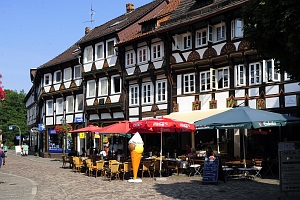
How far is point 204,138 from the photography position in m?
27.0

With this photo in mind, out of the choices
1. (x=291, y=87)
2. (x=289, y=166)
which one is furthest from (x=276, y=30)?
(x=291, y=87)

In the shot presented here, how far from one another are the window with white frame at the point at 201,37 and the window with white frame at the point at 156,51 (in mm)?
3422

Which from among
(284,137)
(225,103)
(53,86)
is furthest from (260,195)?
(53,86)

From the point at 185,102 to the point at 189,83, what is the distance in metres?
1.18

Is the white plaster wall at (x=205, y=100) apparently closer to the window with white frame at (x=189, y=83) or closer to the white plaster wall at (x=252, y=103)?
the window with white frame at (x=189, y=83)

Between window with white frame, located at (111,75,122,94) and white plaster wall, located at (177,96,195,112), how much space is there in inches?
283

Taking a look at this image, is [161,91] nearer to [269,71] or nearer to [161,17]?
[161,17]

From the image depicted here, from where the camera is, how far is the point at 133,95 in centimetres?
3216

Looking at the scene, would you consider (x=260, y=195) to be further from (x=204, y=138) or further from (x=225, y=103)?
(x=204, y=138)

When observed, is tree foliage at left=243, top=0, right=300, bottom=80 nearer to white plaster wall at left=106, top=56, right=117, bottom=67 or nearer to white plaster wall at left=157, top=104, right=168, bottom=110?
white plaster wall at left=157, top=104, right=168, bottom=110

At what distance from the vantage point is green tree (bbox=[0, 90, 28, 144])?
81.8m

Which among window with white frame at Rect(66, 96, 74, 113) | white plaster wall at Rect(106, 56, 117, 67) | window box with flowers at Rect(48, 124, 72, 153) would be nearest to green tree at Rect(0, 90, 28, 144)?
window box with flowers at Rect(48, 124, 72, 153)

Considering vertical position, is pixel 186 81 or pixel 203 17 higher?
pixel 203 17

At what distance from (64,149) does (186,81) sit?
1796 cm
